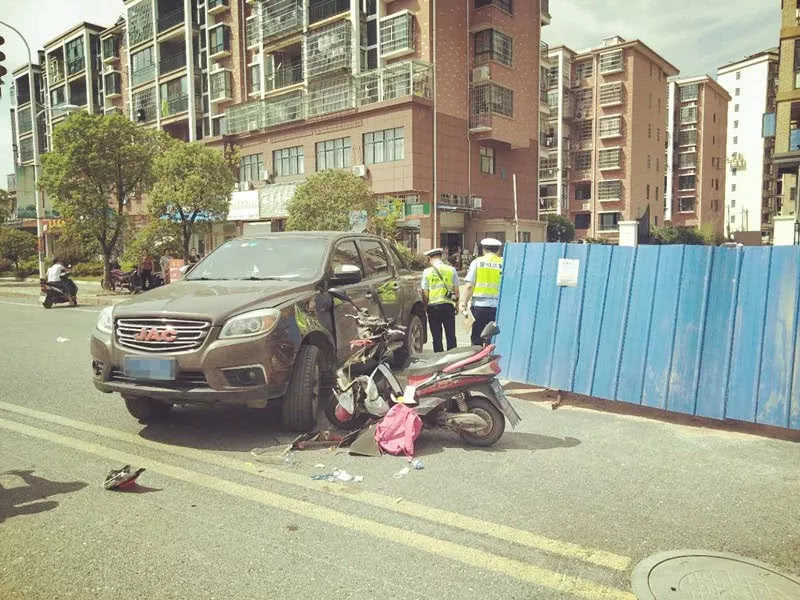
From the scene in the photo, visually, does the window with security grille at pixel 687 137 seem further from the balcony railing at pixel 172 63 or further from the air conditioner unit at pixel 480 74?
the balcony railing at pixel 172 63

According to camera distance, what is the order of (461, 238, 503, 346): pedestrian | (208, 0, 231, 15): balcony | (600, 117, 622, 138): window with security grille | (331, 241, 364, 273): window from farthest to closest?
(600, 117, 622, 138): window with security grille < (208, 0, 231, 15): balcony < (461, 238, 503, 346): pedestrian < (331, 241, 364, 273): window

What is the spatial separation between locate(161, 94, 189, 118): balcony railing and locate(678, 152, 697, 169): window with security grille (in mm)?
54584

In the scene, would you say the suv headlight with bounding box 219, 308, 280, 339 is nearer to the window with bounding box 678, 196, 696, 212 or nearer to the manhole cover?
the manhole cover

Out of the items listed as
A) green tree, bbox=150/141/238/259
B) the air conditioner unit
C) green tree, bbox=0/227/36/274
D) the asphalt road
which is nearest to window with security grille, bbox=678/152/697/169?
the air conditioner unit

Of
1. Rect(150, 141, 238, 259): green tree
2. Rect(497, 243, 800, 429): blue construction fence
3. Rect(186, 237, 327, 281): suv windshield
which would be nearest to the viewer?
Rect(497, 243, 800, 429): blue construction fence

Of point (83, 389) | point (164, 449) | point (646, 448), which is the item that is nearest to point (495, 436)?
point (646, 448)

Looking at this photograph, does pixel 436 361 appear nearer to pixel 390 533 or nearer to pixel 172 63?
pixel 390 533

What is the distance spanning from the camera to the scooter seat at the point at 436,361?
500 centimetres

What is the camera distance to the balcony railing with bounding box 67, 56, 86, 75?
2135 inches

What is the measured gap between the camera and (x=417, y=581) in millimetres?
2906

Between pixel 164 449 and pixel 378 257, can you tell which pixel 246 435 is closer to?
pixel 164 449

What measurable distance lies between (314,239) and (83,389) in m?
3.12

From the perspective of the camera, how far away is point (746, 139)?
82438 millimetres

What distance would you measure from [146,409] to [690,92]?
77.8 meters
